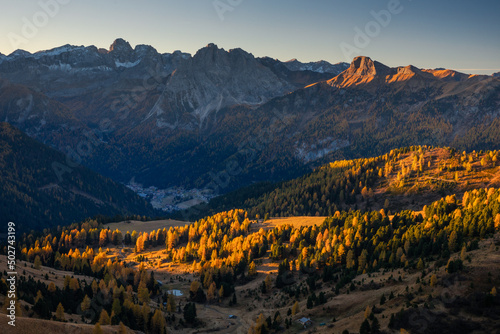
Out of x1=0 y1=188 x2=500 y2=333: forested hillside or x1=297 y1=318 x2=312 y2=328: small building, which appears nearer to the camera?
x1=0 y1=188 x2=500 y2=333: forested hillside

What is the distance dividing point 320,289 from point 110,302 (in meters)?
68.8

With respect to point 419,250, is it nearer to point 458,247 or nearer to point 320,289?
point 458,247

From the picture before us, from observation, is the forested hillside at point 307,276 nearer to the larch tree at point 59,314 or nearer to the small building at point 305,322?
the larch tree at point 59,314

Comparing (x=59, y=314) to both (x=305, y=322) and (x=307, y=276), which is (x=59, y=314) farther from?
(x=307, y=276)

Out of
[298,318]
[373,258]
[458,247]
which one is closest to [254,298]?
[298,318]

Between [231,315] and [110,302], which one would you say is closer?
[110,302]

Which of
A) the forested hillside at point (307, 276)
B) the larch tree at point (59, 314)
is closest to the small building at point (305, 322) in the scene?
the forested hillside at point (307, 276)

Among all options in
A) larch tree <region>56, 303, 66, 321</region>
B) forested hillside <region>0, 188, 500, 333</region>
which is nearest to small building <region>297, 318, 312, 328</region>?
forested hillside <region>0, 188, 500, 333</region>

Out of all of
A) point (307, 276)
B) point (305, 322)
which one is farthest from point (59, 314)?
point (307, 276)

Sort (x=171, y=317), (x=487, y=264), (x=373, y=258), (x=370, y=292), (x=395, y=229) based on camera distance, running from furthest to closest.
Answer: (x=395, y=229) → (x=373, y=258) → (x=171, y=317) → (x=370, y=292) → (x=487, y=264)

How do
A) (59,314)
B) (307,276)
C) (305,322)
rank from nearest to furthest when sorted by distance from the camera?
1. (59,314)
2. (305,322)
3. (307,276)

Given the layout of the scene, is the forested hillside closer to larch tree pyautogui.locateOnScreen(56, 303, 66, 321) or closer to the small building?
larch tree pyautogui.locateOnScreen(56, 303, 66, 321)

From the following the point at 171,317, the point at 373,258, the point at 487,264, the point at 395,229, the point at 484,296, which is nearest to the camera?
the point at 484,296

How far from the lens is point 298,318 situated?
Answer: 11225 cm
